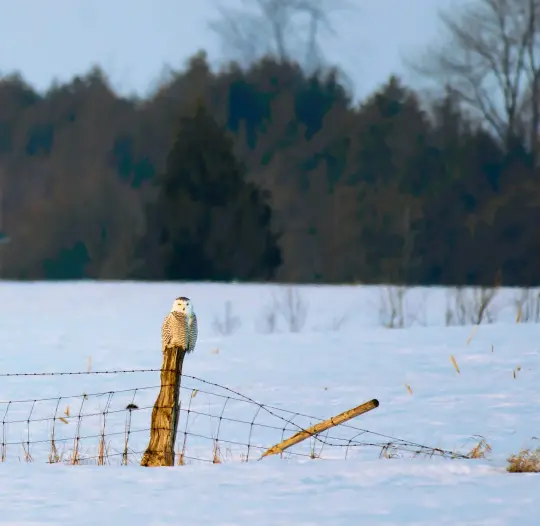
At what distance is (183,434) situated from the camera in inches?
467

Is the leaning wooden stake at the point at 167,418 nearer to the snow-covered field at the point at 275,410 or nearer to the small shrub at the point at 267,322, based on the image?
the snow-covered field at the point at 275,410

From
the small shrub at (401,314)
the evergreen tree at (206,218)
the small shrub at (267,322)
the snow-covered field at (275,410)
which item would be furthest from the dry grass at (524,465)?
the evergreen tree at (206,218)

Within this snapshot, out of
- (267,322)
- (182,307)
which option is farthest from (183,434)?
(267,322)

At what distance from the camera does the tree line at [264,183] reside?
40000 mm

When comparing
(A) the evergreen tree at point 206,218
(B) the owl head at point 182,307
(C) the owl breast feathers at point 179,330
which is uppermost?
(A) the evergreen tree at point 206,218

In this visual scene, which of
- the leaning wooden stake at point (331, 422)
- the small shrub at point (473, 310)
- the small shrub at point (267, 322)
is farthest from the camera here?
the small shrub at point (267, 322)

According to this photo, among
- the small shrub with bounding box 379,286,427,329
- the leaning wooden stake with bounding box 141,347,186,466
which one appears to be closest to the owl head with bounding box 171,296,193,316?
the leaning wooden stake with bounding box 141,347,186,466

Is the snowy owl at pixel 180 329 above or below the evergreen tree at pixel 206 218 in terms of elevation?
below

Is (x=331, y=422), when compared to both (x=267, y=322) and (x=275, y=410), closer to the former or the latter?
(x=275, y=410)

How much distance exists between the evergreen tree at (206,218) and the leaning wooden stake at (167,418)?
30.5m

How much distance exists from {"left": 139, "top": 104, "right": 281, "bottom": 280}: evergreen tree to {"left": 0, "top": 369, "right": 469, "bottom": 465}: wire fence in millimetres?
24374

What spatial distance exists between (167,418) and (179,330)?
60cm

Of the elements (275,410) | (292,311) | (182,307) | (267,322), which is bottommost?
(275,410)

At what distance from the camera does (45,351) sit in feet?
63.8
